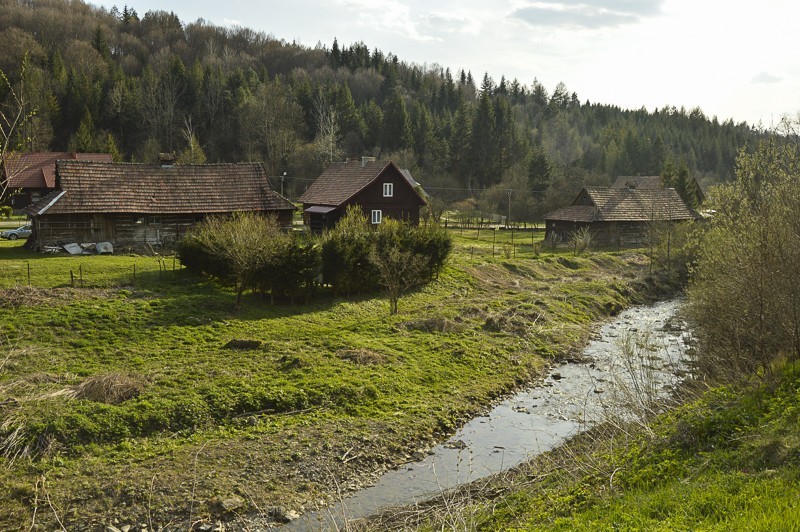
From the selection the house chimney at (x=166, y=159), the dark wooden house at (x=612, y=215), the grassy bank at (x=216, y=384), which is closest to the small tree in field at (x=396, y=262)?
the grassy bank at (x=216, y=384)

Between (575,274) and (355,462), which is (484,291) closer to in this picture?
(575,274)

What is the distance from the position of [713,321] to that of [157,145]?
227 ft

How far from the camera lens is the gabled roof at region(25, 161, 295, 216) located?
37.5 metres

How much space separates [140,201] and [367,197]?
636 inches

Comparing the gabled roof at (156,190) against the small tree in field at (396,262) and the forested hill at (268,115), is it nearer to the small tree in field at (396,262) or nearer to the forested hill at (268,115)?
the small tree in field at (396,262)

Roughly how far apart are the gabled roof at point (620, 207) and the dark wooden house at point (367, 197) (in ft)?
50.7

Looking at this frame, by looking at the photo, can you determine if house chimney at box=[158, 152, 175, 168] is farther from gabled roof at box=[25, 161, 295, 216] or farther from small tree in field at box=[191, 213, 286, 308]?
small tree in field at box=[191, 213, 286, 308]

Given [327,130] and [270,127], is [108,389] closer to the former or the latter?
[270,127]

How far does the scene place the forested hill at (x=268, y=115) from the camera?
254ft

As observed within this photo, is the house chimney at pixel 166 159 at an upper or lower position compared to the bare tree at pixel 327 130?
lower

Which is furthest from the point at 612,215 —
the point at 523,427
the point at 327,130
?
the point at 327,130

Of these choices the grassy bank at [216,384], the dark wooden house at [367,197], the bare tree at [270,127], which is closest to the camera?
the grassy bank at [216,384]

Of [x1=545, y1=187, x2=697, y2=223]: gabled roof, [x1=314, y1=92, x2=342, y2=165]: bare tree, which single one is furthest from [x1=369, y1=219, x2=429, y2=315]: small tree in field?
[x1=314, y1=92, x2=342, y2=165]: bare tree

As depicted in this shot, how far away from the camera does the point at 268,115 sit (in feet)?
258
